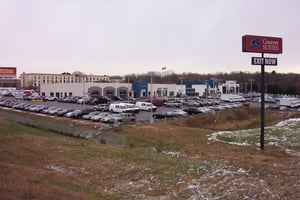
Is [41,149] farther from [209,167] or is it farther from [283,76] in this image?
[283,76]

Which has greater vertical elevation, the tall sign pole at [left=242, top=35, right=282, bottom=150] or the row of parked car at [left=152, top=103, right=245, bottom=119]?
the tall sign pole at [left=242, top=35, right=282, bottom=150]

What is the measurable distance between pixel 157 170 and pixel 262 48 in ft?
41.2

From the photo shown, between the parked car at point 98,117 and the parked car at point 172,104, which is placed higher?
the parked car at point 172,104

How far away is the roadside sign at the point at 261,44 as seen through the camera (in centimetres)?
2328

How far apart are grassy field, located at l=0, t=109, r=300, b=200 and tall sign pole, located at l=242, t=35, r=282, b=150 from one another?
2332 mm

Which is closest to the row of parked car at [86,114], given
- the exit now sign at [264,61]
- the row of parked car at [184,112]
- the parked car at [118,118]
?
the parked car at [118,118]

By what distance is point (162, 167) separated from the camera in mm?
17938

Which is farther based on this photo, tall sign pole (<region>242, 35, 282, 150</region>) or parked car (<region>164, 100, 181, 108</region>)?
parked car (<region>164, 100, 181, 108</region>)

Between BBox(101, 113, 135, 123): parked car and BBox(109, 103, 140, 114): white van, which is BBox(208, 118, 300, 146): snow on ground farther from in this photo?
BBox(109, 103, 140, 114): white van

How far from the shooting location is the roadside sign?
23.3 meters

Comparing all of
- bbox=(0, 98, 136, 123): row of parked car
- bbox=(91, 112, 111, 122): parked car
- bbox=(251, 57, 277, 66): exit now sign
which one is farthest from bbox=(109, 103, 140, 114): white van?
bbox=(251, 57, 277, 66): exit now sign

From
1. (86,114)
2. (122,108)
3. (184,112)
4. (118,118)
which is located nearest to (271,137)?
(118,118)

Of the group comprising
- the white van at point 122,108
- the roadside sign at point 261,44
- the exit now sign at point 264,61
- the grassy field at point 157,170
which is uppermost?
the roadside sign at point 261,44

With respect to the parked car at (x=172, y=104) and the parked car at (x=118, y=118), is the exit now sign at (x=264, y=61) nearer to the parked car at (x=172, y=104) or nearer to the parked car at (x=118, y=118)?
the parked car at (x=118, y=118)
